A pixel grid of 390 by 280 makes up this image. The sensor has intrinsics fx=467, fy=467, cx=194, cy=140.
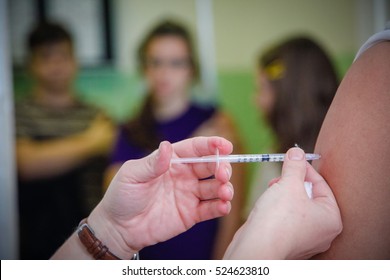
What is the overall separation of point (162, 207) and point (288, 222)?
28 cm

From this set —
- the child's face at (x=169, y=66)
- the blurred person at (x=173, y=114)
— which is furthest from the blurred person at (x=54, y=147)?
the child's face at (x=169, y=66)

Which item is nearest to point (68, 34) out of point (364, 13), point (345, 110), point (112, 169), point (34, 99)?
point (34, 99)

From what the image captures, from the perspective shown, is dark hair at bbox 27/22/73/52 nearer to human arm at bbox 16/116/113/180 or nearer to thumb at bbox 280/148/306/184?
human arm at bbox 16/116/113/180

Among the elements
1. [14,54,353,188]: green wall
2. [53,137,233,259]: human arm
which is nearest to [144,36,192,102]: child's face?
[14,54,353,188]: green wall

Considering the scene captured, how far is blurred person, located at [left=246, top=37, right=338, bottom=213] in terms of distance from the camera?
5.87 feet

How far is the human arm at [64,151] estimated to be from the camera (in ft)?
7.06

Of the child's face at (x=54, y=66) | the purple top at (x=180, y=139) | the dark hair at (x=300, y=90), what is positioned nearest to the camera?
the dark hair at (x=300, y=90)

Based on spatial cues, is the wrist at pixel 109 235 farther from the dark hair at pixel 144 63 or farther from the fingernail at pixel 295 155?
the dark hair at pixel 144 63

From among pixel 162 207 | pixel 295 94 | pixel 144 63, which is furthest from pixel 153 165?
pixel 144 63

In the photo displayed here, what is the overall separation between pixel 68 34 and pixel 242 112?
2.91ft

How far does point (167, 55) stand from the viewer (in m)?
2.13

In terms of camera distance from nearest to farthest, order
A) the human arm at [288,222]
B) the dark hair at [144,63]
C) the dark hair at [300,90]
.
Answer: the human arm at [288,222] → the dark hair at [300,90] → the dark hair at [144,63]

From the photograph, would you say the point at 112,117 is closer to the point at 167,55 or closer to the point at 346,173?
the point at 167,55

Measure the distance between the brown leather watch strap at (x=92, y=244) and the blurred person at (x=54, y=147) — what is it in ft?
4.16
